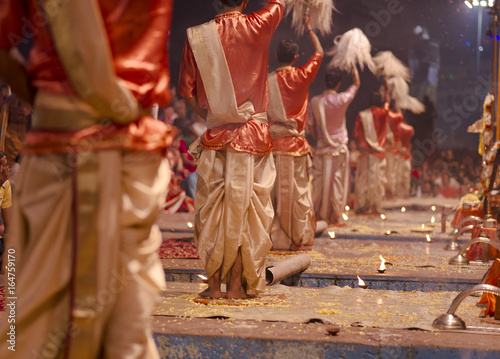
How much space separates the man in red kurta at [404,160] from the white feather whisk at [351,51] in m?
1.98

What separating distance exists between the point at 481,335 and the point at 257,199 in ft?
5.34

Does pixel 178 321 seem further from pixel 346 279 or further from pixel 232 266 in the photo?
pixel 346 279

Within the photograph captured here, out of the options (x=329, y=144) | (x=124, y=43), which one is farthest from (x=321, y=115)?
(x=124, y=43)

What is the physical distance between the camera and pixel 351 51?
1095cm

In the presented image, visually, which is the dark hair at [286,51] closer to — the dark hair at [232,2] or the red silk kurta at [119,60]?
the dark hair at [232,2]

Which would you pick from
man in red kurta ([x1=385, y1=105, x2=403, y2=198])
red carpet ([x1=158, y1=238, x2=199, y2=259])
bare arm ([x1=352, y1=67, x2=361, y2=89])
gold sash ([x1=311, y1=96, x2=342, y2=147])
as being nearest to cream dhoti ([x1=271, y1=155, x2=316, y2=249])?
red carpet ([x1=158, y1=238, x2=199, y2=259])

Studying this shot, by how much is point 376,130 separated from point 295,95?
6.13 m

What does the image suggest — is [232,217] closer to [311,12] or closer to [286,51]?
[286,51]

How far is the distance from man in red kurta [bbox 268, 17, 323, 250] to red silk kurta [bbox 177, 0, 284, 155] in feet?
7.44

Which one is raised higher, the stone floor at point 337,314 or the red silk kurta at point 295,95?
the red silk kurta at point 295,95

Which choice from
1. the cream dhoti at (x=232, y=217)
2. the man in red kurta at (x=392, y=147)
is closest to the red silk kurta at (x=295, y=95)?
the cream dhoti at (x=232, y=217)

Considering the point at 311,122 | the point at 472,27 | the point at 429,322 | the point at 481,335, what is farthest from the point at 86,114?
the point at 472,27

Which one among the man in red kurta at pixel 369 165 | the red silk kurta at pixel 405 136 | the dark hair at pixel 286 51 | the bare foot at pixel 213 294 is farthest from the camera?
the red silk kurta at pixel 405 136

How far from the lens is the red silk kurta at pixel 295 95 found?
6723 mm
